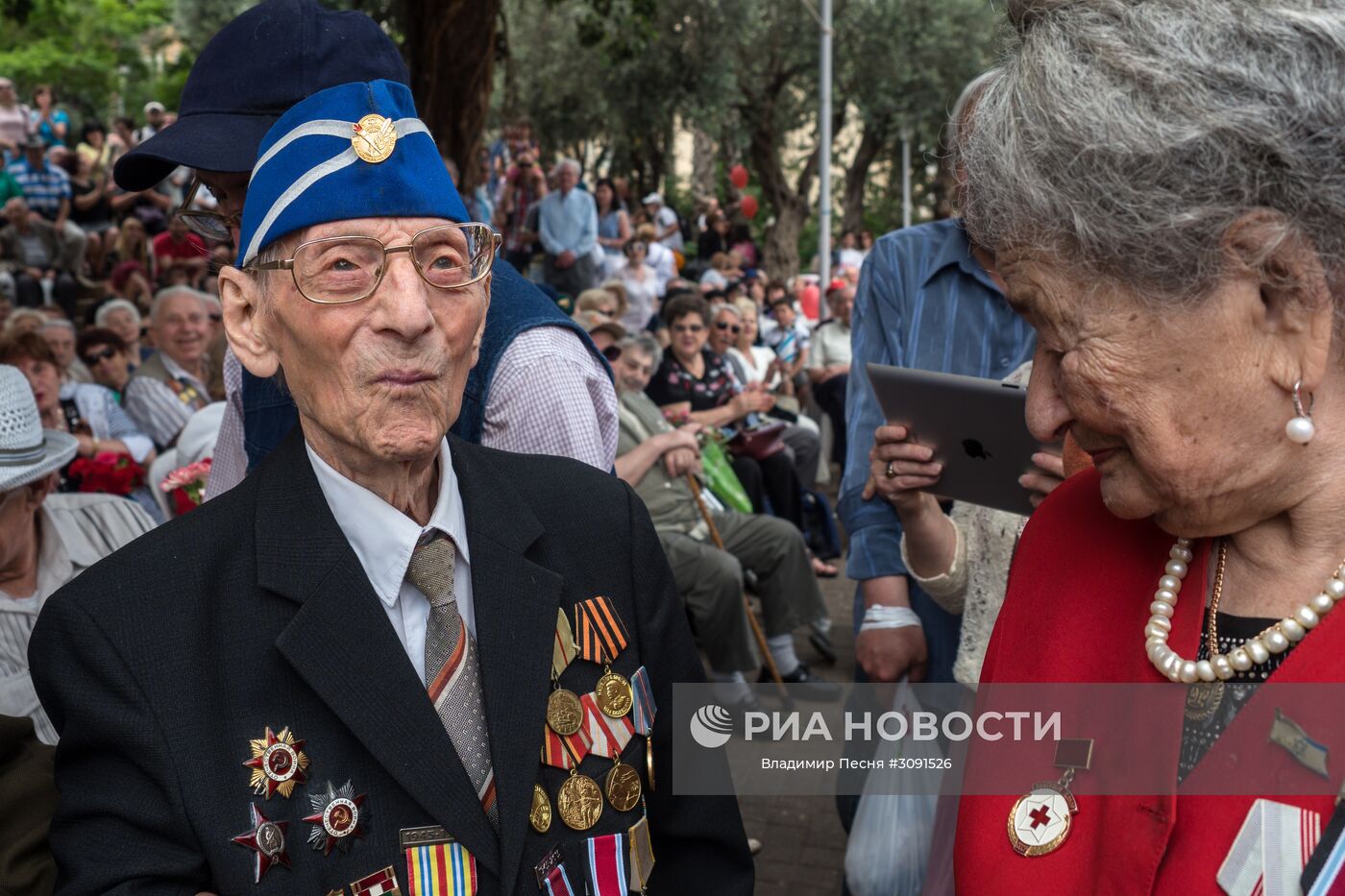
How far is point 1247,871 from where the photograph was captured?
133 cm

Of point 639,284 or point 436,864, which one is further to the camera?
point 639,284

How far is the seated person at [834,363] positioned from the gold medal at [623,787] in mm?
9214

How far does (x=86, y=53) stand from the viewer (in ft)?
105

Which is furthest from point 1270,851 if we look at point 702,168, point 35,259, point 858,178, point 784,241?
point 858,178

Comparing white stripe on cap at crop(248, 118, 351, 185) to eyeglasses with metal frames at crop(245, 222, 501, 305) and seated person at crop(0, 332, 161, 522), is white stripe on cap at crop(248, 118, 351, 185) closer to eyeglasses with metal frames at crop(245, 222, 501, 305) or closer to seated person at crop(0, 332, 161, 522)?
eyeglasses with metal frames at crop(245, 222, 501, 305)

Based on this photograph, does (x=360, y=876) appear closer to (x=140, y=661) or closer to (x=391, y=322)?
(x=140, y=661)

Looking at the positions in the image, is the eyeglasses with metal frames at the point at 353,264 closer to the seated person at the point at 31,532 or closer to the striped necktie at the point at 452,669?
the striped necktie at the point at 452,669

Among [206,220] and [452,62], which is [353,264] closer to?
[206,220]

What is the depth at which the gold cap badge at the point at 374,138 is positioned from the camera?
1.66 metres

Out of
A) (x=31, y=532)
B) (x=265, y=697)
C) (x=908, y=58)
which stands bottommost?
(x=908, y=58)

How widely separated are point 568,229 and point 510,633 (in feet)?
42.6

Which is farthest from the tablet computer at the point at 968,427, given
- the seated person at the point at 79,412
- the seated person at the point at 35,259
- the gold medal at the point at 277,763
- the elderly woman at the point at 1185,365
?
the seated person at the point at 35,259

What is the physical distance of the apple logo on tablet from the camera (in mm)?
2484

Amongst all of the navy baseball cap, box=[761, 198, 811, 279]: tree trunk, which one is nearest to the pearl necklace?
the navy baseball cap
